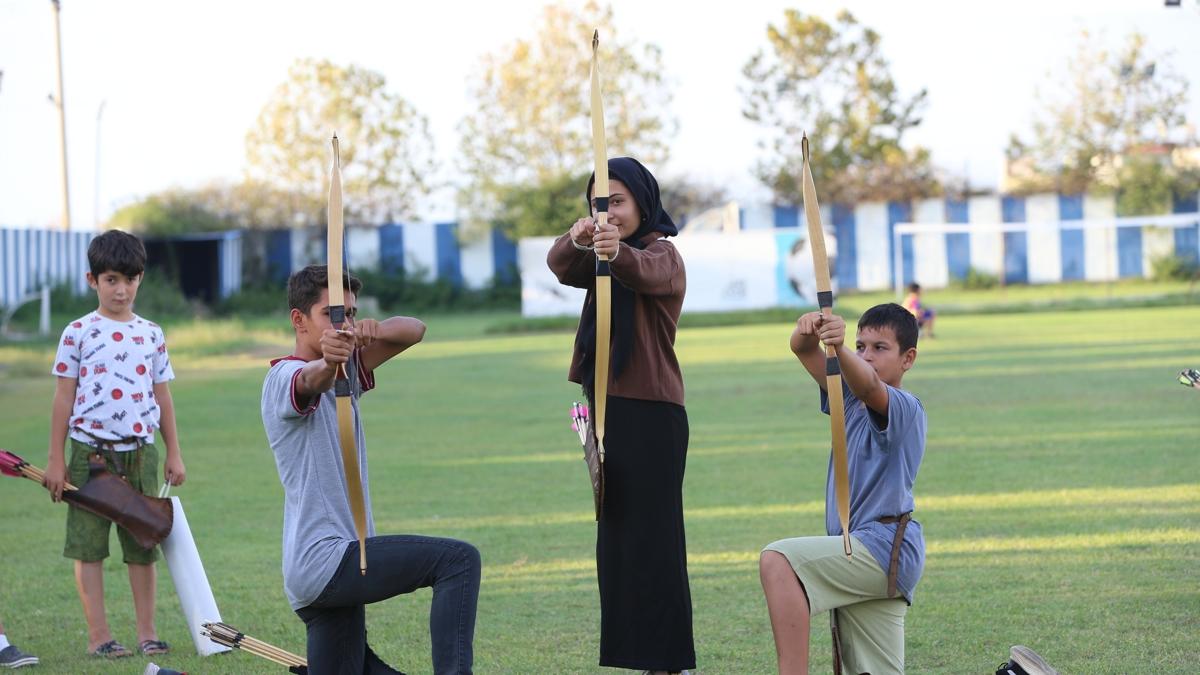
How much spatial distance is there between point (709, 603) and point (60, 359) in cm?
330

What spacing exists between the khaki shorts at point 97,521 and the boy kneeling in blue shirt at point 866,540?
3.21 meters

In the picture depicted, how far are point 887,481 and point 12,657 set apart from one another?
3901mm

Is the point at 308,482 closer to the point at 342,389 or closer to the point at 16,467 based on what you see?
the point at 342,389

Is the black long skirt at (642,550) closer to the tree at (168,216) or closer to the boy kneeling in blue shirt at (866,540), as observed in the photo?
the boy kneeling in blue shirt at (866,540)

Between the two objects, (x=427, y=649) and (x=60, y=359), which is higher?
(x=60, y=359)

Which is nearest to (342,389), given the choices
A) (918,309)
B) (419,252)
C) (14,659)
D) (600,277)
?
(600,277)

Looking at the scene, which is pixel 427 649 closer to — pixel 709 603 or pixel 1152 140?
pixel 709 603

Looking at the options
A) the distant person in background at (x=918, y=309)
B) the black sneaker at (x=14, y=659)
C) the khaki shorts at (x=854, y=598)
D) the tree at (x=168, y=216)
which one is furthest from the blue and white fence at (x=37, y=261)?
the khaki shorts at (x=854, y=598)

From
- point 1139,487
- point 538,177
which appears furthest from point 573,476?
point 538,177

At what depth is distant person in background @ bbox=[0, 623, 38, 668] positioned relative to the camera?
611cm

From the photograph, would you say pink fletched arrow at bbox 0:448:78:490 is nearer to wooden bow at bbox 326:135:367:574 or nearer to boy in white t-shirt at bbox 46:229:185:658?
boy in white t-shirt at bbox 46:229:185:658

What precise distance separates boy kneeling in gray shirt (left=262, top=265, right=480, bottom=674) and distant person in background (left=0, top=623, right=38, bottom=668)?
208 centimetres

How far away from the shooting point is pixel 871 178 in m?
60.2

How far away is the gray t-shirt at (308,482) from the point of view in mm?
4496
